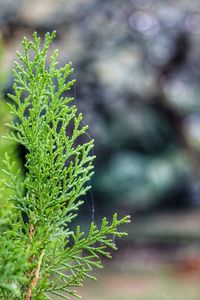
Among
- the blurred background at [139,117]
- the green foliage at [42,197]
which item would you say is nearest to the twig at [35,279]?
the green foliage at [42,197]

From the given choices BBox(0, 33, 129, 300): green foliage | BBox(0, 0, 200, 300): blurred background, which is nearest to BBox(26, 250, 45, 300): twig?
BBox(0, 33, 129, 300): green foliage

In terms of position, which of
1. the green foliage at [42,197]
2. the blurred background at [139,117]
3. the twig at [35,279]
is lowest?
the twig at [35,279]

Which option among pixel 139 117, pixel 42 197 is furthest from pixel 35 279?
pixel 139 117

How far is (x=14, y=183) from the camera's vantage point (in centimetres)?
54

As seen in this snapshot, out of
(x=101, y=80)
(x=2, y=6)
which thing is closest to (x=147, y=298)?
(x=101, y=80)

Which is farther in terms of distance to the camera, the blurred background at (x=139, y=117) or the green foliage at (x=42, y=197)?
the blurred background at (x=139, y=117)

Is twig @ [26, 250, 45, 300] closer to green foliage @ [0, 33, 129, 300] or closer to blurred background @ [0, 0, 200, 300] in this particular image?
green foliage @ [0, 33, 129, 300]

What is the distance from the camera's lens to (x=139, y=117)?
23.9ft

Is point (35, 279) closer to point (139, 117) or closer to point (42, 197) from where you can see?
point (42, 197)

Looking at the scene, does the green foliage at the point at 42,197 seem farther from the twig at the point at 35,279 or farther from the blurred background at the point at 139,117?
the blurred background at the point at 139,117

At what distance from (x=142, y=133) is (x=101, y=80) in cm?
173

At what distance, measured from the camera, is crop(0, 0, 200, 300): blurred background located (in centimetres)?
596

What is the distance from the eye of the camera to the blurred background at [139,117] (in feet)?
19.5

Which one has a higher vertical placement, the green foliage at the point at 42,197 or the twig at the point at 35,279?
the green foliage at the point at 42,197
